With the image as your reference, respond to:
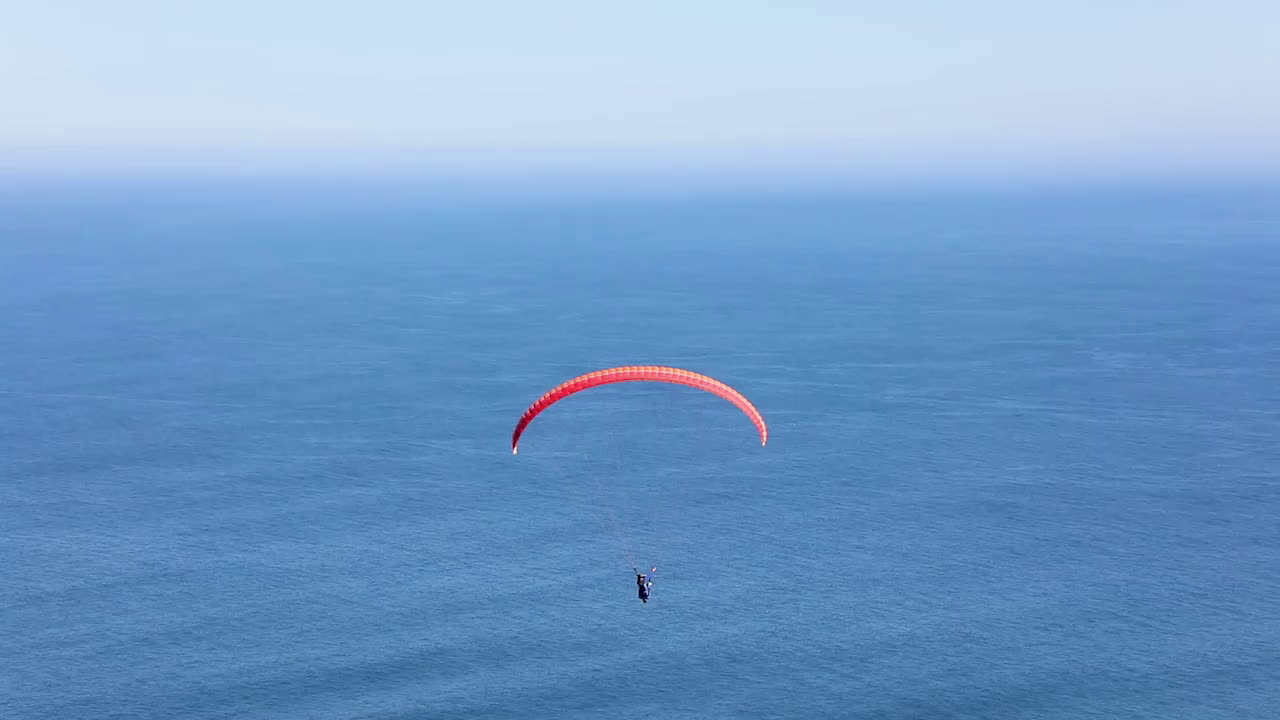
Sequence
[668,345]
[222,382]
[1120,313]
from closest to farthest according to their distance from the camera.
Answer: [222,382] → [668,345] → [1120,313]

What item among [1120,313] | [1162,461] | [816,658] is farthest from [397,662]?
[1120,313]

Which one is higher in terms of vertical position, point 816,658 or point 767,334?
point 767,334

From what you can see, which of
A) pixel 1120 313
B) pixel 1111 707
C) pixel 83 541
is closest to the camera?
pixel 1111 707

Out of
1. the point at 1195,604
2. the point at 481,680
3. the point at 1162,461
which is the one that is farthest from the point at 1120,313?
the point at 481,680

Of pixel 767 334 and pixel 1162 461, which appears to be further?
pixel 767 334

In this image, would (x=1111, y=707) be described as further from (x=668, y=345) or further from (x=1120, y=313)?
(x=1120, y=313)

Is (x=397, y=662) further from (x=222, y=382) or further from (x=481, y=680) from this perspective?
(x=222, y=382)
